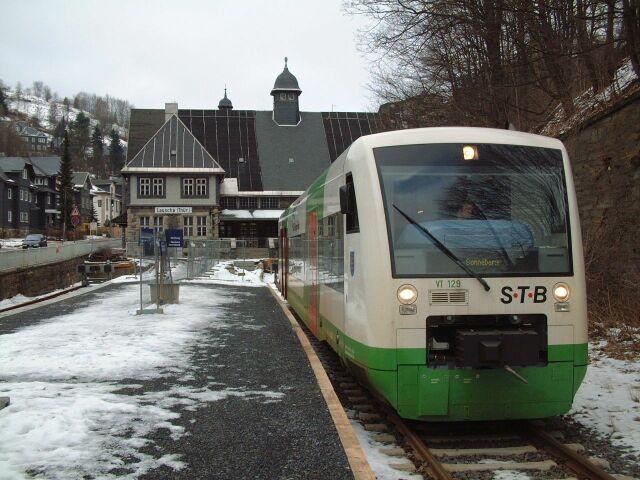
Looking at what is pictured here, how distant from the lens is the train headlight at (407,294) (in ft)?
19.9

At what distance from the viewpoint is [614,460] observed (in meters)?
5.64

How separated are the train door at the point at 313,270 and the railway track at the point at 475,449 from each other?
315 centimetres

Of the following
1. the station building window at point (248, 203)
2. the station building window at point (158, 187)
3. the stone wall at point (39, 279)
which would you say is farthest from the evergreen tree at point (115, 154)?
the stone wall at point (39, 279)

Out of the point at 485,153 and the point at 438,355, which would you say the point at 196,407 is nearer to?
the point at 438,355

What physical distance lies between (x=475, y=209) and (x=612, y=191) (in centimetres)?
780

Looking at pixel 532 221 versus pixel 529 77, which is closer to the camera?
pixel 532 221

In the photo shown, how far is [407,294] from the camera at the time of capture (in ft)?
19.9

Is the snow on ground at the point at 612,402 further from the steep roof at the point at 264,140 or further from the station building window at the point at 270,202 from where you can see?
the steep roof at the point at 264,140

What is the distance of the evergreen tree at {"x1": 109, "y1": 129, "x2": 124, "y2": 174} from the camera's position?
5907 inches

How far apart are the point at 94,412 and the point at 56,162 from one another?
95.2 meters

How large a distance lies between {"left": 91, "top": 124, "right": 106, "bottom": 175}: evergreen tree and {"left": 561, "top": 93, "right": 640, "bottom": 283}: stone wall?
480 feet

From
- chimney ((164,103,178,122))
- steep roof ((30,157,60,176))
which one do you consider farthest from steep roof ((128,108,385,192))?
steep roof ((30,157,60,176))

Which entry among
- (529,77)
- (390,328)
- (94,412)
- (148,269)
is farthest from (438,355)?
(148,269)

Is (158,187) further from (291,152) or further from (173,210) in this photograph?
(291,152)
